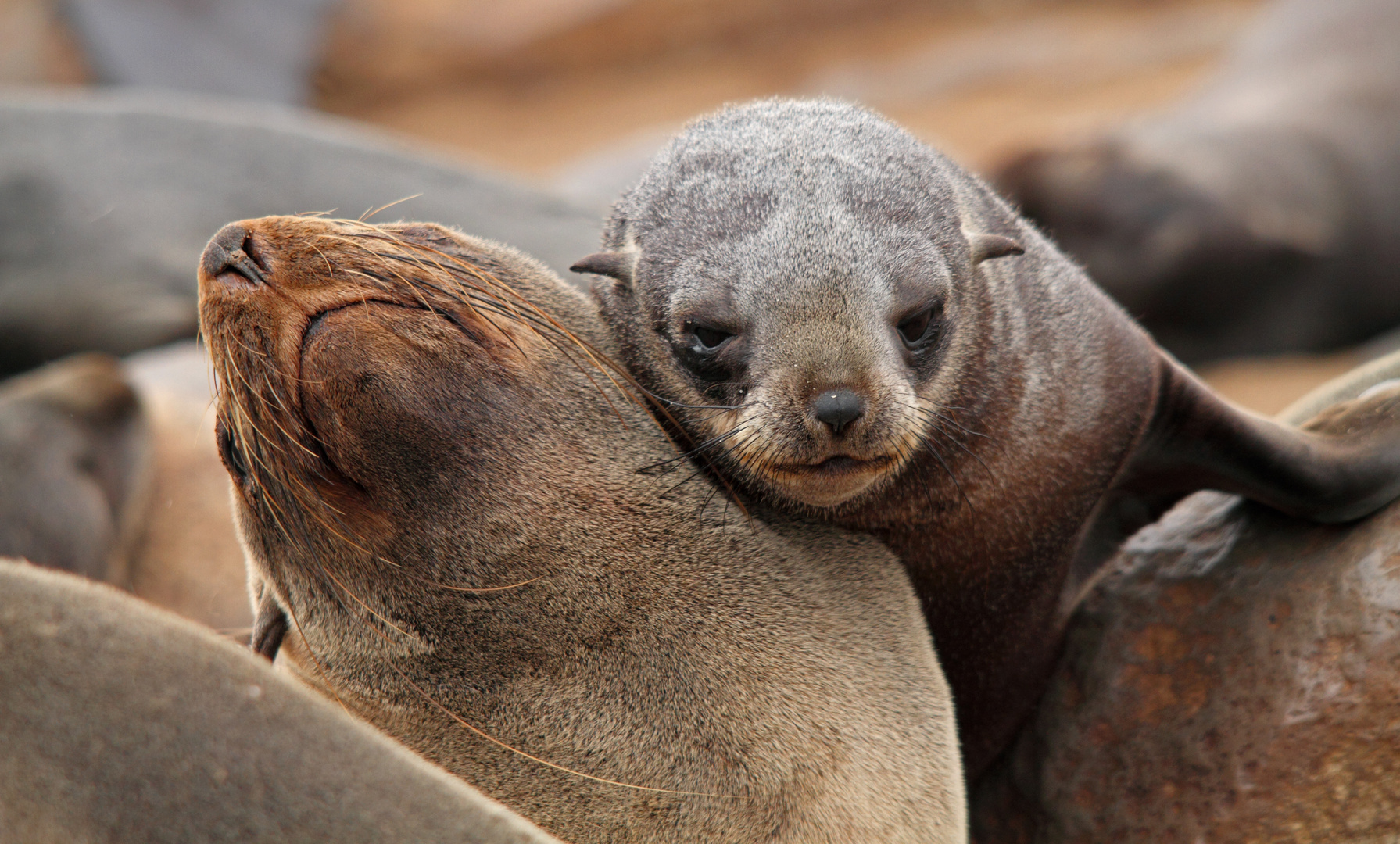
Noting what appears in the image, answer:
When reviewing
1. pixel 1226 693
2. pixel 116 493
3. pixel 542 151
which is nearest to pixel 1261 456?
pixel 1226 693

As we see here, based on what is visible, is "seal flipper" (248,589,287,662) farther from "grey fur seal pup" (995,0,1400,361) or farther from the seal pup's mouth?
"grey fur seal pup" (995,0,1400,361)

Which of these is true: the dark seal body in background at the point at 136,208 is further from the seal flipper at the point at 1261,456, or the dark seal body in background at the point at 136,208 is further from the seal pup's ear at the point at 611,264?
the seal flipper at the point at 1261,456

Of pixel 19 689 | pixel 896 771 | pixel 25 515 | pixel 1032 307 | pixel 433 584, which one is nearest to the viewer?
pixel 19 689

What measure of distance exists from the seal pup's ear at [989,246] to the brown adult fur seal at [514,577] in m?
0.72

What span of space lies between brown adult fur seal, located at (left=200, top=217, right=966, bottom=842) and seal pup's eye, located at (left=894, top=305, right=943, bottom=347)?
0.48 meters

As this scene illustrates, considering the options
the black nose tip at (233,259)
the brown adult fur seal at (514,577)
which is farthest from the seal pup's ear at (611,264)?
the black nose tip at (233,259)

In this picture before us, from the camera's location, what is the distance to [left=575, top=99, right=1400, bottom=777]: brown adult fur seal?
7.30ft

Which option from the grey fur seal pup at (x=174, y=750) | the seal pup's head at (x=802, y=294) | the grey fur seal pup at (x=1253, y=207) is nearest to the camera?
the grey fur seal pup at (x=174, y=750)

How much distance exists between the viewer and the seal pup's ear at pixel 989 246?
2508mm

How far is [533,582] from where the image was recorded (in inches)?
88.3

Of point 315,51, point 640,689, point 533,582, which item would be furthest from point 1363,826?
point 315,51

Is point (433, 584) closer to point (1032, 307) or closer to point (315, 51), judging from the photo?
point (1032, 307)

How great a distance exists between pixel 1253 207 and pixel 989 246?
523 cm

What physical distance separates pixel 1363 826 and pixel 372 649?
1893mm
